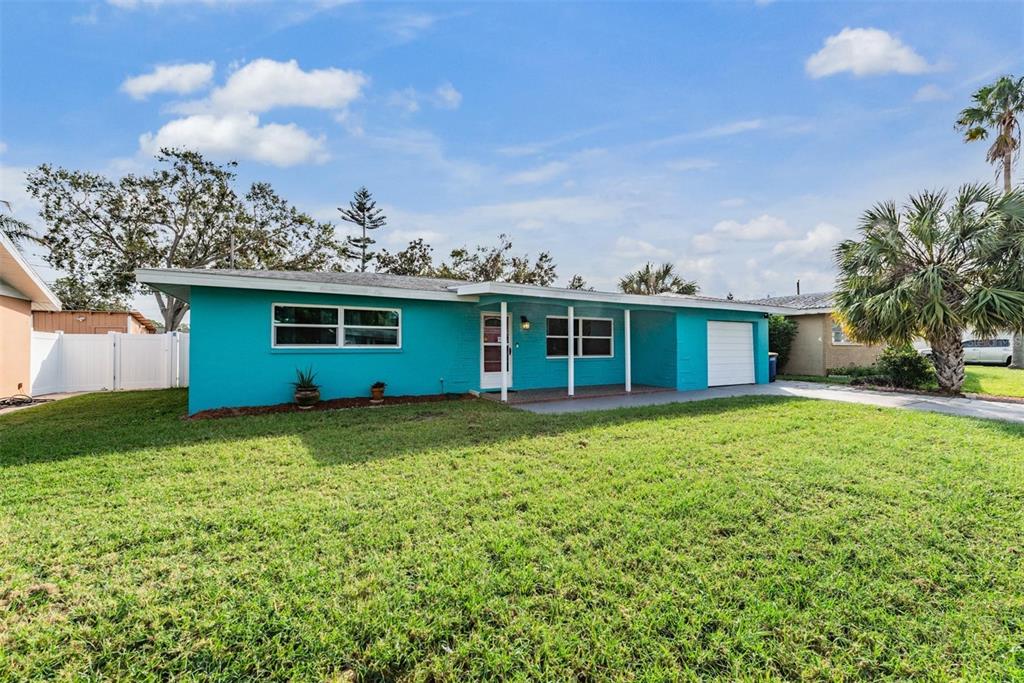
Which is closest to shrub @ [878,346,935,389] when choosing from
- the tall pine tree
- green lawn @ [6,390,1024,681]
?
green lawn @ [6,390,1024,681]

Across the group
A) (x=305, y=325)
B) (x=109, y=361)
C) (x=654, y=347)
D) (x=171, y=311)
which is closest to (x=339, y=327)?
(x=305, y=325)

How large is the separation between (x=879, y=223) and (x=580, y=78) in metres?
8.17

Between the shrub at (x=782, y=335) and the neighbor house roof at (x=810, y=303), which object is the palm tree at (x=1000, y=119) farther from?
the shrub at (x=782, y=335)

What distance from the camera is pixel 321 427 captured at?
7199 millimetres

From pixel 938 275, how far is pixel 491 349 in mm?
10174

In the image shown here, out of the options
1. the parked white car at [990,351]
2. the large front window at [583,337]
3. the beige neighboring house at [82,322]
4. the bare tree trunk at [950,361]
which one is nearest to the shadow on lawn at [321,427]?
the large front window at [583,337]

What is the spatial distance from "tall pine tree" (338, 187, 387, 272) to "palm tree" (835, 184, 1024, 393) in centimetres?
2654

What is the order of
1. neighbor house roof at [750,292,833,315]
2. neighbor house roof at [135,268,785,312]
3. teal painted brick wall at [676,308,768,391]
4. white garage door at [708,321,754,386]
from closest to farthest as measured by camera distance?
neighbor house roof at [135,268,785,312], teal painted brick wall at [676,308,768,391], white garage door at [708,321,754,386], neighbor house roof at [750,292,833,315]

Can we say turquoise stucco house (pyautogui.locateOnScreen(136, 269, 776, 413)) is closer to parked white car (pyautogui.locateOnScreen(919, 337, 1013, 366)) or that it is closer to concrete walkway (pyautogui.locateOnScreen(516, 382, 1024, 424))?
concrete walkway (pyautogui.locateOnScreen(516, 382, 1024, 424))

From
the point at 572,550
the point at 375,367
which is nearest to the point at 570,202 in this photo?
the point at 375,367

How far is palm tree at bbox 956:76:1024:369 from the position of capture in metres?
16.5

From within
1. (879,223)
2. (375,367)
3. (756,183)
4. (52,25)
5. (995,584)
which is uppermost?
(52,25)

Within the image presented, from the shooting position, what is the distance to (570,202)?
56.9ft

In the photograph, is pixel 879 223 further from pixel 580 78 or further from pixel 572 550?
pixel 572 550
